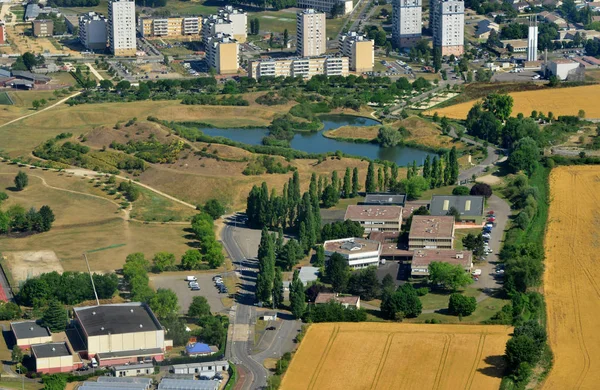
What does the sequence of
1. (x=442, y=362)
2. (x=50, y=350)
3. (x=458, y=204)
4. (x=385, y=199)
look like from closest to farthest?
(x=50, y=350) → (x=442, y=362) → (x=458, y=204) → (x=385, y=199)

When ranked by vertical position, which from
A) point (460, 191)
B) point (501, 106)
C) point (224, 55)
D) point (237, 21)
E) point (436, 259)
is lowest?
point (436, 259)

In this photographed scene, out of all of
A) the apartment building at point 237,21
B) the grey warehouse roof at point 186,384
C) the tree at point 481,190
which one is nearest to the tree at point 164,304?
the grey warehouse roof at point 186,384

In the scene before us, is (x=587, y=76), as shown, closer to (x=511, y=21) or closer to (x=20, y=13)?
(x=511, y=21)

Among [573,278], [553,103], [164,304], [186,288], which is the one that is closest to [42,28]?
[553,103]

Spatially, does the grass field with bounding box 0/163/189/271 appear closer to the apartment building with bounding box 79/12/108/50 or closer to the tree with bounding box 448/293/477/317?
the tree with bounding box 448/293/477/317

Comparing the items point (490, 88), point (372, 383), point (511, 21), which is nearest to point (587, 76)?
point (490, 88)

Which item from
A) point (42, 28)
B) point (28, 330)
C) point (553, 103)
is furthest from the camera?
point (42, 28)

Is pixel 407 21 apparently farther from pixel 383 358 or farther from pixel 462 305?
pixel 383 358
